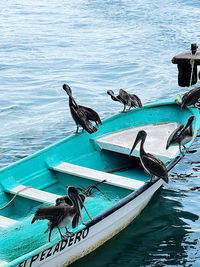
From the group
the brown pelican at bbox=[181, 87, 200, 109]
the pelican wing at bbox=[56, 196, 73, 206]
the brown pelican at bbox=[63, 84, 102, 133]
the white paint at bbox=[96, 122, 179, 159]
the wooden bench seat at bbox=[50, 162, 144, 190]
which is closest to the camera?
the pelican wing at bbox=[56, 196, 73, 206]

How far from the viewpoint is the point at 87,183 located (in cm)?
A: 947

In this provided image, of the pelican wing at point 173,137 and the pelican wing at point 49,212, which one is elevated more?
the pelican wing at point 173,137

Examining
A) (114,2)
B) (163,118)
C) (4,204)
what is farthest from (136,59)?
(4,204)

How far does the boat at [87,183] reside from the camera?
24.7 feet

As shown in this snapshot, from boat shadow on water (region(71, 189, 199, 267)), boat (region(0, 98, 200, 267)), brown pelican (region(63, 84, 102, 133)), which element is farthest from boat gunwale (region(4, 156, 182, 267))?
brown pelican (region(63, 84, 102, 133))

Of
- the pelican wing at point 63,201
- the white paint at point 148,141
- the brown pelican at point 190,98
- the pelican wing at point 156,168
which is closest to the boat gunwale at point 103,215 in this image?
the pelican wing at point 156,168

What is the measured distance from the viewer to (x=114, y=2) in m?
28.9

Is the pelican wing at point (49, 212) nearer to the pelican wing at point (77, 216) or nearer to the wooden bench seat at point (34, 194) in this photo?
the pelican wing at point (77, 216)

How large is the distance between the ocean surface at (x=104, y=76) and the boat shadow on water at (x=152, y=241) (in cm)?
2

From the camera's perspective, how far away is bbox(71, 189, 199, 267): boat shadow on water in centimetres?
853

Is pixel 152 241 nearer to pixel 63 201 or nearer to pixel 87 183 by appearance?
pixel 87 183

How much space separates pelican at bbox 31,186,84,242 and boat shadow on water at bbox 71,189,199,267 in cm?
126

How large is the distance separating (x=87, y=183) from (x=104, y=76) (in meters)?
11.0

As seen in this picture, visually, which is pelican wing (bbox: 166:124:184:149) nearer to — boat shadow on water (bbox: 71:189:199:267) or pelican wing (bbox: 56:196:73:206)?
boat shadow on water (bbox: 71:189:199:267)
